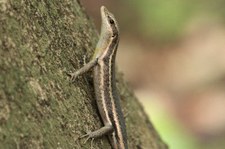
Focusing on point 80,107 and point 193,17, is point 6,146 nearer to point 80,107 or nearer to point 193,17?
point 80,107

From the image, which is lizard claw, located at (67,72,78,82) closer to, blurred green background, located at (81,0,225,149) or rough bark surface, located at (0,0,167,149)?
rough bark surface, located at (0,0,167,149)

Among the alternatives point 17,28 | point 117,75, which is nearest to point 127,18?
point 117,75

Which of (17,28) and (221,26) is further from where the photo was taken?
(221,26)

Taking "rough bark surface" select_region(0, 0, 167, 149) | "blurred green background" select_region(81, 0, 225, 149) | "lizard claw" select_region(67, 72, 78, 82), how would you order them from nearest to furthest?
"rough bark surface" select_region(0, 0, 167, 149)
"lizard claw" select_region(67, 72, 78, 82)
"blurred green background" select_region(81, 0, 225, 149)

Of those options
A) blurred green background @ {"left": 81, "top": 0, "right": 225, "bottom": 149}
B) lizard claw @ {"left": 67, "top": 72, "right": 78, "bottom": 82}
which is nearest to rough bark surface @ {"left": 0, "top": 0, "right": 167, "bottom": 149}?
lizard claw @ {"left": 67, "top": 72, "right": 78, "bottom": 82}

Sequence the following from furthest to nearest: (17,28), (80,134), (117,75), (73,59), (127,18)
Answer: (127,18)
(117,75)
(73,59)
(80,134)
(17,28)

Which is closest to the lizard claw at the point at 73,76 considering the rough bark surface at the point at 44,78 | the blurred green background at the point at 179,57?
the rough bark surface at the point at 44,78

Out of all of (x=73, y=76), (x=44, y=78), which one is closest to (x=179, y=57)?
(x=73, y=76)
